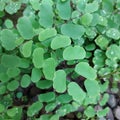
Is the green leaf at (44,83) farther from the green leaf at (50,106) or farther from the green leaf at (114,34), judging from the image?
the green leaf at (114,34)

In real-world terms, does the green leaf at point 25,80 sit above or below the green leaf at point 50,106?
above

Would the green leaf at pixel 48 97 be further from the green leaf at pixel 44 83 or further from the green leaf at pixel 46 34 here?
the green leaf at pixel 46 34

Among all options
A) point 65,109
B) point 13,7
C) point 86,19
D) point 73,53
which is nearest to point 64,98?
point 65,109

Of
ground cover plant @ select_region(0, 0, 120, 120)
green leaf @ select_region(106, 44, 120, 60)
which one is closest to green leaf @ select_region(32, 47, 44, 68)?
ground cover plant @ select_region(0, 0, 120, 120)

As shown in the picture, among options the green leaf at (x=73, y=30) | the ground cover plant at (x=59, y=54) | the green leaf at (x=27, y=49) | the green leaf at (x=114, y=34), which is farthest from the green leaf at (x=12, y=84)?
the green leaf at (x=114, y=34)

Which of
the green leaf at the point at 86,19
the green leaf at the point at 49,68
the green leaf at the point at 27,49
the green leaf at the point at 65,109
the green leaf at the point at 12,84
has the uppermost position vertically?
the green leaf at the point at 86,19

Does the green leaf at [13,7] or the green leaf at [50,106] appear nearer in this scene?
the green leaf at [50,106]
